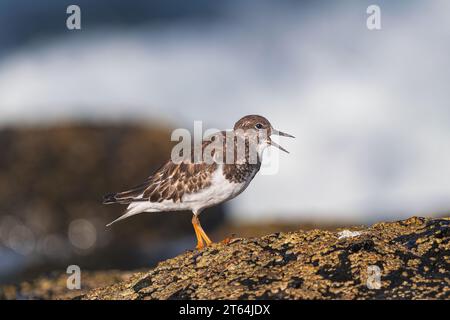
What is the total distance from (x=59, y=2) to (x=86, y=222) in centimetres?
1501

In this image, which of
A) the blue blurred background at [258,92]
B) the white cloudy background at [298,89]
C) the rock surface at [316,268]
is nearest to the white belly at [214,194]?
the rock surface at [316,268]

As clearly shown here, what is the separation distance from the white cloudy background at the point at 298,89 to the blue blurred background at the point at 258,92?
47 millimetres

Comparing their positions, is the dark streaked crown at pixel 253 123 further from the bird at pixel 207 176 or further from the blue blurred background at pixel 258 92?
the blue blurred background at pixel 258 92

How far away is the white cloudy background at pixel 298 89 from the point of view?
19.6 m

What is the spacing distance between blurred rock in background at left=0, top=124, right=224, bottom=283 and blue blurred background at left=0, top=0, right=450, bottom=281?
0.05m

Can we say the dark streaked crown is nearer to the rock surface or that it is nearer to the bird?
the bird

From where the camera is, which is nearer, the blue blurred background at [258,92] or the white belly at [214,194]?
the white belly at [214,194]

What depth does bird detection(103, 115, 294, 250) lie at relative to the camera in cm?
835

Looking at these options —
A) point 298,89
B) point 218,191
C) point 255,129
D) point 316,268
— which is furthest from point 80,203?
point 316,268
